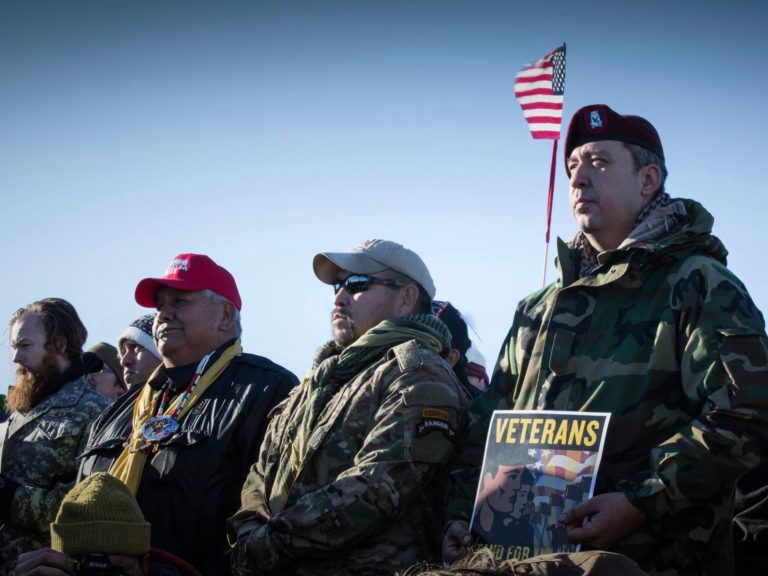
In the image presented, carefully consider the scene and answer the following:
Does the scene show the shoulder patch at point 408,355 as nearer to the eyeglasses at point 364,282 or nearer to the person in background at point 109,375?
the eyeglasses at point 364,282

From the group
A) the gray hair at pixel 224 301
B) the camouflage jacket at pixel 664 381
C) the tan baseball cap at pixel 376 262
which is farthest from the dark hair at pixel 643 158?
the gray hair at pixel 224 301

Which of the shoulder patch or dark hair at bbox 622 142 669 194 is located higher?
dark hair at bbox 622 142 669 194

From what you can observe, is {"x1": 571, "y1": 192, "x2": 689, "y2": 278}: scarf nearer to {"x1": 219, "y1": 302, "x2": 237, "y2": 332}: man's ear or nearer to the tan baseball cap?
the tan baseball cap

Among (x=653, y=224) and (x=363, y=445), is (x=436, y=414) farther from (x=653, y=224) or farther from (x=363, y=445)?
(x=653, y=224)

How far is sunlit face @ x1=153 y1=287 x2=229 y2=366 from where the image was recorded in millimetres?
6145

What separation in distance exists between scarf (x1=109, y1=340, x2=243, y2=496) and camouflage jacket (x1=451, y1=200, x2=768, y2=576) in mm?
1996

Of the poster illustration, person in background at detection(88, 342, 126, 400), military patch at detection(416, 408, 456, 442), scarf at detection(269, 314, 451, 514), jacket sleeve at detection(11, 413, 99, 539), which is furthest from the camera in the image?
person in background at detection(88, 342, 126, 400)

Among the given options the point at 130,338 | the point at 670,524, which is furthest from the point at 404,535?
the point at 130,338

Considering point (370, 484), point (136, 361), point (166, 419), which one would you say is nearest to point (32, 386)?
point (136, 361)

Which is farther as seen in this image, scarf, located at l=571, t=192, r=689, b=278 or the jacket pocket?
the jacket pocket

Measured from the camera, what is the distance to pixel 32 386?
687 cm

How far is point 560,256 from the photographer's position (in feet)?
14.1

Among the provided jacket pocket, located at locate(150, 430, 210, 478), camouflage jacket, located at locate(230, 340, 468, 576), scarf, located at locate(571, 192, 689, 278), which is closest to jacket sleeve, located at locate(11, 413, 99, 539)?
jacket pocket, located at locate(150, 430, 210, 478)

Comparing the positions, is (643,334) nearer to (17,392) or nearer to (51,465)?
(51,465)
